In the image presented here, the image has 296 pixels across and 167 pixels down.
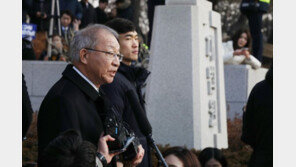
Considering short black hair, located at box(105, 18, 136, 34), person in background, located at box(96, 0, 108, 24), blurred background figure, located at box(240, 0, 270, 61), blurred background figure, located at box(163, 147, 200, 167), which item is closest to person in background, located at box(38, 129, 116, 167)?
blurred background figure, located at box(163, 147, 200, 167)

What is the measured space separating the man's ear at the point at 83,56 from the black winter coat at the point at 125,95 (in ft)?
2.52

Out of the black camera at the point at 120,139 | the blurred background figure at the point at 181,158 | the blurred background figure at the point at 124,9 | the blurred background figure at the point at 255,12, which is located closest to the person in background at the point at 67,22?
the blurred background figure at the point at 124,9

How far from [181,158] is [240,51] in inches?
273

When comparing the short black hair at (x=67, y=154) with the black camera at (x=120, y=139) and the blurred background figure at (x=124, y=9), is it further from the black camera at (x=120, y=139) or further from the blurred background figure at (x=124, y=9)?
the blurred background figure at (x=124, y=9)

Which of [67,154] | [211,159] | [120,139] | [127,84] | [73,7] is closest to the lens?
[67,154]

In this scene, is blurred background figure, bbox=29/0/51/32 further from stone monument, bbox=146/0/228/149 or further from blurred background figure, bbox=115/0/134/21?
stone monument, bbox=146/0/228/149

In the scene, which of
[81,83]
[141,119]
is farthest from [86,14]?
[81,83]

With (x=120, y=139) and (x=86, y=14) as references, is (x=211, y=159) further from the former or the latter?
(x=86, y=14)

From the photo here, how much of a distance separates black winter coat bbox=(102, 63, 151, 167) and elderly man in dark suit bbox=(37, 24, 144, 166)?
2.44 feet

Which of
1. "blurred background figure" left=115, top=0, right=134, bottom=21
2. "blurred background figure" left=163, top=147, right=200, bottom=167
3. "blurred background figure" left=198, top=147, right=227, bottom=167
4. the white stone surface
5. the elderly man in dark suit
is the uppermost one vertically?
"blurred background figure" left=115, top=0, right=134, bottom=21

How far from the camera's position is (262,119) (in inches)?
193

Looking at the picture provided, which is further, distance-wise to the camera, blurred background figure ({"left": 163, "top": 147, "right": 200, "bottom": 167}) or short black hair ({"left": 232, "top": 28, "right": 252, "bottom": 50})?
short black hair ({"left": 232, "top": 28, "right": 252, "bottom": 50})

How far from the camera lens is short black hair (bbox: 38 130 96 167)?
118 inches
